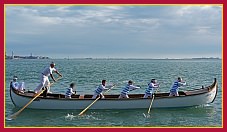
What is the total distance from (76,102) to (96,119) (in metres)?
1.85

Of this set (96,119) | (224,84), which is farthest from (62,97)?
(224,84)

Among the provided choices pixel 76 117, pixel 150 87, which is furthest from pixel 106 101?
pixel 150 87

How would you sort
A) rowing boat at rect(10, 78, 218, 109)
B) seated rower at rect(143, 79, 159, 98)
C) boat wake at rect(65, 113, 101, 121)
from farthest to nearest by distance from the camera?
1. seated rower at rect(143, 79, 159, 98)
2. rowing boat at rect(10, 78, 218, 109)
3. boat wake at rect(65, 113, 101, 121)

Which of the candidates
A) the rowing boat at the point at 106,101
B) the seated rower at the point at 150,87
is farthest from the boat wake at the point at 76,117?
the seated rower at the point at 150,87

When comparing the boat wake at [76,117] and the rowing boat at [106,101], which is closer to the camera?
the boat wake at [76,117]

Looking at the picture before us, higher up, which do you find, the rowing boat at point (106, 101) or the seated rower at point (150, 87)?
the seated rower at point (150, 87)

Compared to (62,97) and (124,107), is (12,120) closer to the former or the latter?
(62,97)

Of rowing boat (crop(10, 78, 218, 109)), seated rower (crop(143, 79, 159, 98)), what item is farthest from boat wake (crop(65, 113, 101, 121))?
seated rower (crop(143, 79, 159, 98))

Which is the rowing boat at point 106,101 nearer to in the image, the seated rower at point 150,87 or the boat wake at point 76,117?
the seated rower at point 150,87

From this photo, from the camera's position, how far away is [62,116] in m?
15.2

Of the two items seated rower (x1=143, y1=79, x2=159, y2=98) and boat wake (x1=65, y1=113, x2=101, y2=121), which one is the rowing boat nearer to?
seated rower (x1=143, y1=79, x2=159, y2=98)

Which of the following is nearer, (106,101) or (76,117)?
(76,117)

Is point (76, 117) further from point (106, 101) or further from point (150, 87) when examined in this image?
point (150, 87)

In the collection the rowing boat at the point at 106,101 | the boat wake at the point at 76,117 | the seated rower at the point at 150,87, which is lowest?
the boat wake at the point at 76,117
